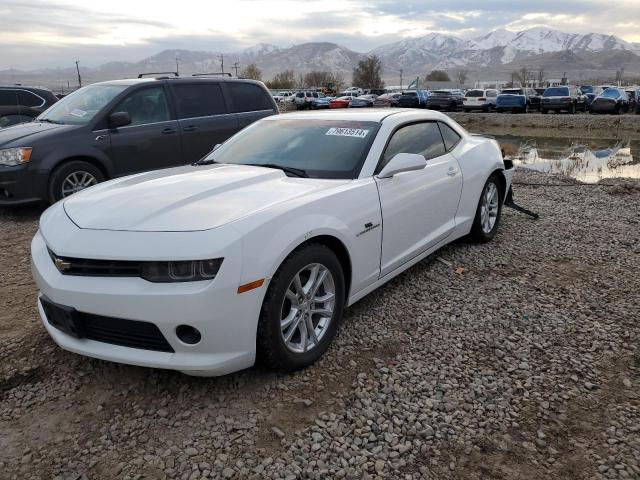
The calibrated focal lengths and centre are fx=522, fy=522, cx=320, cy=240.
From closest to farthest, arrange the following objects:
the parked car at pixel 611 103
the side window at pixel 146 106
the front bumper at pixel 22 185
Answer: the front bumper at pixel 22 185, the side window at pixel 146 106, the parked car at pixel 611 103

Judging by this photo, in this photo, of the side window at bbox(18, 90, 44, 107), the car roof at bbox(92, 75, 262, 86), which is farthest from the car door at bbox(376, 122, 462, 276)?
the side window at bbox(18, 90, 44, 107)

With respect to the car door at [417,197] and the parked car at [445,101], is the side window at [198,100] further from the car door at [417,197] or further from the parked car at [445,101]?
the parked car at [445,101]

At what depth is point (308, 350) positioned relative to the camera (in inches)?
122

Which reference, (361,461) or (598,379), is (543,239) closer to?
(598,379)

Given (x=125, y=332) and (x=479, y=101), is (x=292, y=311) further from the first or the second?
(x=479, y=101)

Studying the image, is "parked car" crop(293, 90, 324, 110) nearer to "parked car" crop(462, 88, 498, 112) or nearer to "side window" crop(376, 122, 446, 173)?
"parked car" crop(462, 88, 498, 112)

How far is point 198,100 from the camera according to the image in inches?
302

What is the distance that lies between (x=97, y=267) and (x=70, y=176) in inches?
174

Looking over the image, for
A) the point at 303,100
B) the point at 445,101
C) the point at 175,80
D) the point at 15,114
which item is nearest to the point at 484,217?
the point at 175,80

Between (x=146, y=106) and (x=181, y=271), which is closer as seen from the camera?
(x=181, y=271)

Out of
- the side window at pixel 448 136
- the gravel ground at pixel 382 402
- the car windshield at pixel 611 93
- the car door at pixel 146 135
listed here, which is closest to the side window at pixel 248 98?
the car door at pixel 146 135

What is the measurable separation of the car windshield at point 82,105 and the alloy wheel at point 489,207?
16.1 feet

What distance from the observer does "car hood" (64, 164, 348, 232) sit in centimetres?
280

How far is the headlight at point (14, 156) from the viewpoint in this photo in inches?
245
